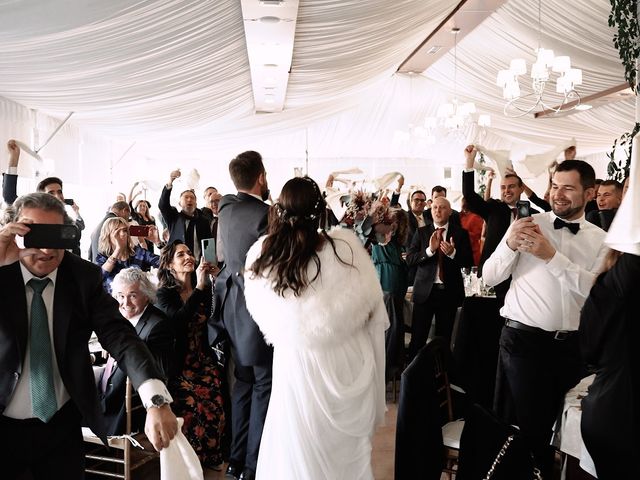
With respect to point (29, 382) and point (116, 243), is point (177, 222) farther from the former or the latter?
point (29, 382)

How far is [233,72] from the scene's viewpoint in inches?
344

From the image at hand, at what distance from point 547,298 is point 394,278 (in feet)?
7.84

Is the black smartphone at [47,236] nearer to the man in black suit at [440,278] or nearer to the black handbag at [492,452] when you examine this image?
the black handbag at [492,452]

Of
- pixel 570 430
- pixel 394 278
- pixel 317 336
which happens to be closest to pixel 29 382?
pixel 317 336

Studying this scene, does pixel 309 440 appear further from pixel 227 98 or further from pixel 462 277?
pixel 227 98

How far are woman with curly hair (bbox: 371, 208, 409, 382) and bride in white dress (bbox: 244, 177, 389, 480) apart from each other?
7.31 feet

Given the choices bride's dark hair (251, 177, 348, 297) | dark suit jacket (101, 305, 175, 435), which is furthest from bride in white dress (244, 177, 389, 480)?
dark suit jacket (101, 305, 175, 435)

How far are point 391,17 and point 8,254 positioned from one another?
5.79 metres

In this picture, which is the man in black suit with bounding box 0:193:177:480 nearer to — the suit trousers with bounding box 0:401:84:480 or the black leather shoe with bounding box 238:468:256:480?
the suit trousers with bounding box 0:401:84:480

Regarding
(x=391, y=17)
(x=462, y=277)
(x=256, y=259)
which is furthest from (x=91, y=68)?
(x=256, y=259)

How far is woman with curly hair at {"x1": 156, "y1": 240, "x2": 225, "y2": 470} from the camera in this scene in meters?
3.79

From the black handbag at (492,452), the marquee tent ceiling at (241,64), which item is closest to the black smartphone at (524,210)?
the black handbag at (492,452)

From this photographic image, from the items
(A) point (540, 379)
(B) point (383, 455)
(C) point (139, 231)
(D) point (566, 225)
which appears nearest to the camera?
(A) point (540, 379)

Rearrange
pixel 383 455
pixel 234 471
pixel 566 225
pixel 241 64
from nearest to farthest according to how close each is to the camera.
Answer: pixel 566 225, pixel 234 471, pixel 383 455, pixel 241 64
